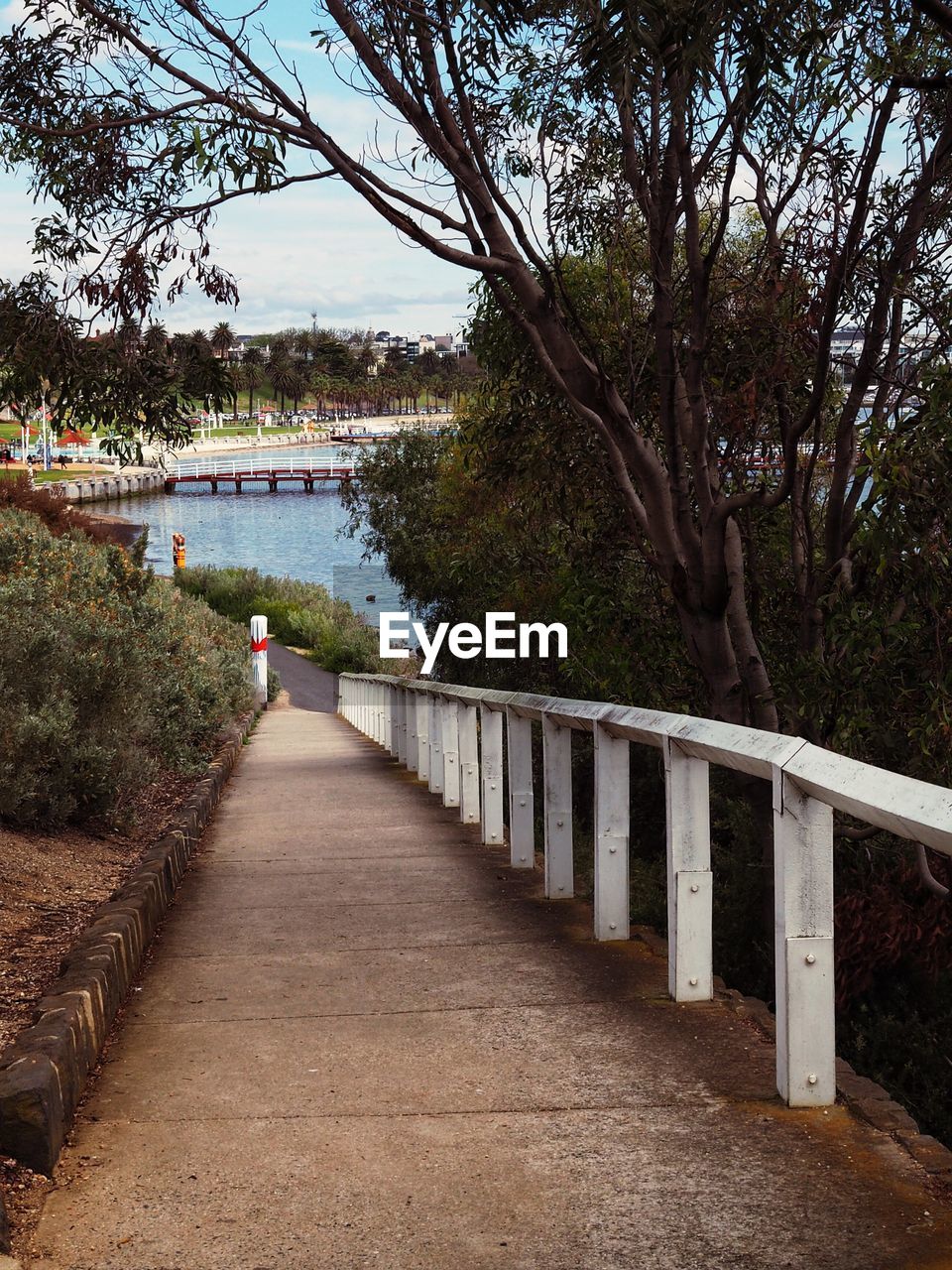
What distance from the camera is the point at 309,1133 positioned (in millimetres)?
3670

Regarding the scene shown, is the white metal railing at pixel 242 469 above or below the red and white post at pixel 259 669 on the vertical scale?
above

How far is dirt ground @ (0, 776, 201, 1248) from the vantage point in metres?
3.38

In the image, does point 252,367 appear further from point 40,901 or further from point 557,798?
point 557,798

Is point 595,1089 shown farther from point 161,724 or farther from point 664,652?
point 161,724

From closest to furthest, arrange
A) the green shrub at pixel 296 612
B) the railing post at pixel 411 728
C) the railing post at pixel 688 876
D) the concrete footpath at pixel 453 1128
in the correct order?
1. the concrete footpath at pixel 453 1128
2. the railing post at pixel 688 876
3. the railing post at pixel 411 728
4. the green shrub at pixel 296 612

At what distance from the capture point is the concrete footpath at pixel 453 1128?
301cm

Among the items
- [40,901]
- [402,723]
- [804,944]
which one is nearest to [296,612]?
[402,723]

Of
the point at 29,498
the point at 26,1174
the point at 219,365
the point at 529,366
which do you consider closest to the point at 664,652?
the point at 529,366

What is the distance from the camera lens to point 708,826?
4.54 meters

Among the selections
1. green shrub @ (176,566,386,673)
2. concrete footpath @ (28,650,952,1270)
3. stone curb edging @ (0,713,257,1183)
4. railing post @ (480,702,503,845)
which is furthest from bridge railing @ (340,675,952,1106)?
green shrub @ (176,566,386,673)

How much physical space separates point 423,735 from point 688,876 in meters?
9.32

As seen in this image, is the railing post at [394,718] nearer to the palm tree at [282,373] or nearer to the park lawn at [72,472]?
the park lawn at [72,472]

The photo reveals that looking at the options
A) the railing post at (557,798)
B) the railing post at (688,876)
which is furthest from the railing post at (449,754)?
the railing post at (688,876)

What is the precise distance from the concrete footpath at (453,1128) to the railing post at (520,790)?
1.31 meters
